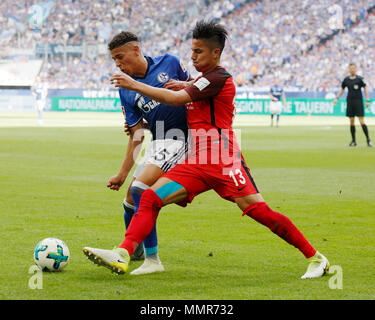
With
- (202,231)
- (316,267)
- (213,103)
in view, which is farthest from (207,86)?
(202,231)

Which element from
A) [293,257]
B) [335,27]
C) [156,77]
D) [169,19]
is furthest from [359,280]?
[169,19]

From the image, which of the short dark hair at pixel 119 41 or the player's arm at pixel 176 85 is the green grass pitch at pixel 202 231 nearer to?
the player's arm at pixel 176 85

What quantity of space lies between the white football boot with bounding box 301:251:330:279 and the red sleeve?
5.25 ft

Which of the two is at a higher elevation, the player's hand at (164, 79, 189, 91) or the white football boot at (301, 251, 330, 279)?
the player's hand at (164, 79, 189, 91)

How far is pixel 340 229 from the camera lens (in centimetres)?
850

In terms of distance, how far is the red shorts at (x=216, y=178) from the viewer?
5898 mm

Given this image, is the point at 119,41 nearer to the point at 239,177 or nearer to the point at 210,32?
the point at 210,32

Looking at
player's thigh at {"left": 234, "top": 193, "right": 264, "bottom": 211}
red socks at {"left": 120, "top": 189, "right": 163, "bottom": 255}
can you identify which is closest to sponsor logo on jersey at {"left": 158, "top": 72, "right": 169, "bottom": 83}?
red socks at {"left": 120, "top": 189, "right": 163, "bottom": 255}

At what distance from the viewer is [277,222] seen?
5945 millimetres

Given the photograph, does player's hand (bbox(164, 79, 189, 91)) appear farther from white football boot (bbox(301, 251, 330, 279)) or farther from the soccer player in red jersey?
white football boot (bbox(301, 251, 330, 279))

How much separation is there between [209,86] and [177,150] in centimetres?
74

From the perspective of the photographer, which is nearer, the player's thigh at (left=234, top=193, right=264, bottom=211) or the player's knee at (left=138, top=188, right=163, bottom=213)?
the player's knee at (left=138, top=188, right=163, bottom=213)

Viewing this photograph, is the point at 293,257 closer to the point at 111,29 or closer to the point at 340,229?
the point at 340,229

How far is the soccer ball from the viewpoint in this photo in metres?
6.14
